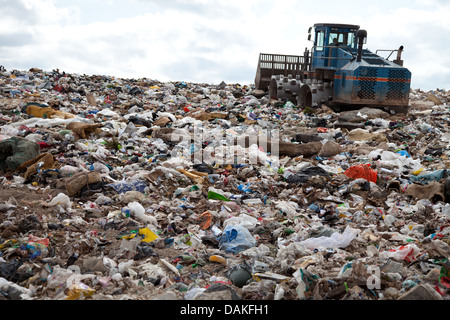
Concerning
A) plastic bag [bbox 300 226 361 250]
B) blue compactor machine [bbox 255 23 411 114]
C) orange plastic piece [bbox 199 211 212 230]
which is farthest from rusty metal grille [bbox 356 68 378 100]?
plastic bag [bbox 300 226 361 250]

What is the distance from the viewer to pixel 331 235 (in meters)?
4.34

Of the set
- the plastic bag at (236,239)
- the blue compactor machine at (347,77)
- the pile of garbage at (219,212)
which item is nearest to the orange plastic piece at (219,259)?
the pile of garbage at (219,212)

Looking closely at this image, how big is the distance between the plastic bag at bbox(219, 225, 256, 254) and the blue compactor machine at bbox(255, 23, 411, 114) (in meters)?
8.69

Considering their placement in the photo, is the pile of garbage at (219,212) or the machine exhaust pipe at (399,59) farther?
the machine exhaust pipe at (399,59)

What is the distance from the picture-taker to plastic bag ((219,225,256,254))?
4.23m

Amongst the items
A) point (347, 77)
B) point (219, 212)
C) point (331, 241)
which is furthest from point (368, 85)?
point (331, 241)

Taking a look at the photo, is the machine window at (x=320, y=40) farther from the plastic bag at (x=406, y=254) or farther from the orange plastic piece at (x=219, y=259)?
the orange plastic piece at (x=219, y=259)

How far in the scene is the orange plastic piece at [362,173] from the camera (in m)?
6.52

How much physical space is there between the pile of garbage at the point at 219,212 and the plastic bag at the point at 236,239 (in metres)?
0.02

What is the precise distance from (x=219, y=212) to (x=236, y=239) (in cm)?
98

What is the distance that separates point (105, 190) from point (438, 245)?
4.14 m

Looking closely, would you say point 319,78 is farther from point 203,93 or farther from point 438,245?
point 438,245

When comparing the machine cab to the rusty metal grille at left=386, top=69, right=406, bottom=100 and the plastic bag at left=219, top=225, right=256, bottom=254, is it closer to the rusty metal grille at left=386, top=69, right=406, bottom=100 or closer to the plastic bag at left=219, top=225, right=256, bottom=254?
the rusty metal grille at left=386, top=69, right=406, bottom=100
